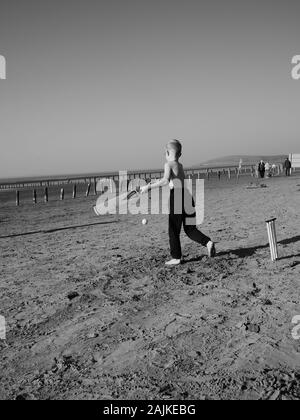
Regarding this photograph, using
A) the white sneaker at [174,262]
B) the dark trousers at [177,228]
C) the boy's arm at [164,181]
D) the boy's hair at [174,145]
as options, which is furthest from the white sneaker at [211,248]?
the boy's hair at [174,145]

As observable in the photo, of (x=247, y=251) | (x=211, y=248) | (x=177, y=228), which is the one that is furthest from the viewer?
(x=247, y=251)

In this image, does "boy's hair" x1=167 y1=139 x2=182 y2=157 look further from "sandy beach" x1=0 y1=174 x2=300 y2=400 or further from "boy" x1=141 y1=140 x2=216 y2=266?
"sandy beach" x1=0 y1=174 x2=300 y2=400

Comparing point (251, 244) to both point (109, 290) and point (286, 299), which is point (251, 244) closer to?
point (286, 299)

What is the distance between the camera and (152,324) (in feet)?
13.9

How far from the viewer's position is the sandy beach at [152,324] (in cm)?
309

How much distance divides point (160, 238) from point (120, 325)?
5302 millimetres

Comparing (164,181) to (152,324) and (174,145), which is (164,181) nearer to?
(174,145)

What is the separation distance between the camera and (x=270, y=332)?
3885 mm

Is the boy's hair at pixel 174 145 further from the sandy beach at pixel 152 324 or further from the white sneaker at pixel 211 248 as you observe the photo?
the sandy beach at pixel 152 324

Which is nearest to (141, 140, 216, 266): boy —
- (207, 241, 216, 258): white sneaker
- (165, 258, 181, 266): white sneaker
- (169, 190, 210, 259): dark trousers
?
(169, 190, 210, 259): dark trousers

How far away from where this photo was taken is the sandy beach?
3.09m

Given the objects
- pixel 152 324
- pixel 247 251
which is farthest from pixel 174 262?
pixel 152 324

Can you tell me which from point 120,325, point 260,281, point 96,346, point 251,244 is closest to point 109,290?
point 120,325

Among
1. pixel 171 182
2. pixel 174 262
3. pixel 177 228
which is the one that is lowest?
pixel 174 262
